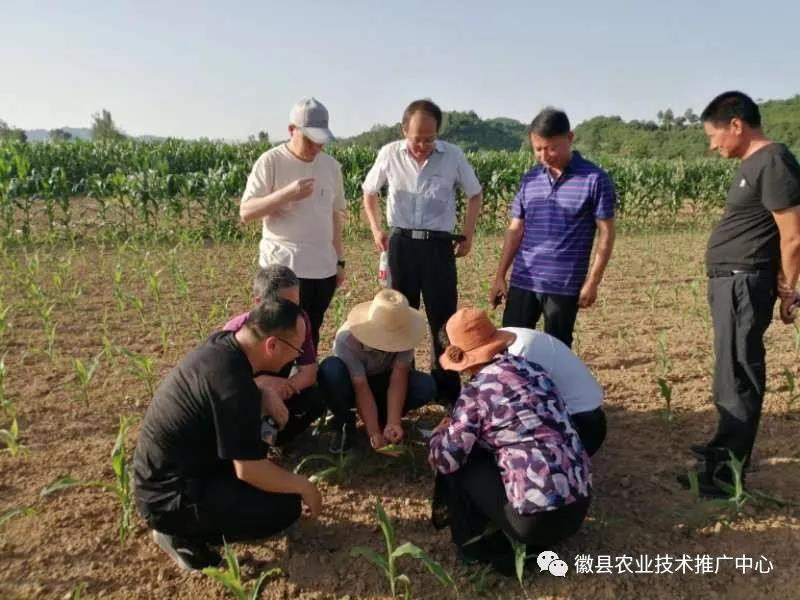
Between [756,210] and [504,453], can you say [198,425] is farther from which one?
[756,210]

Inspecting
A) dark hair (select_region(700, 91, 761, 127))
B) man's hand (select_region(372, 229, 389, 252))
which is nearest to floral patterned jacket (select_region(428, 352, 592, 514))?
dark hair (select_region(700, 91, 761, 127))

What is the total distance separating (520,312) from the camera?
3.19m

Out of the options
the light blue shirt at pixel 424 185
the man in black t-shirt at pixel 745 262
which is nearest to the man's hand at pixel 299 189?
the light blue shirt at pixel 424 185

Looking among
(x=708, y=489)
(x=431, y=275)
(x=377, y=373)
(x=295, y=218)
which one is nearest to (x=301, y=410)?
(x=377, y=373)

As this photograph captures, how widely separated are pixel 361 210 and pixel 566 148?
26.2ft

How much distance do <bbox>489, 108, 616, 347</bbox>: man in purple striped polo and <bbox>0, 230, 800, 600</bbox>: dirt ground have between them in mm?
793

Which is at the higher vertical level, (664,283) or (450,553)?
(664,283)

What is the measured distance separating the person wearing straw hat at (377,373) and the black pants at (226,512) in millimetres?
631

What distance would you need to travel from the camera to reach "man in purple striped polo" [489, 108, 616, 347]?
283cm

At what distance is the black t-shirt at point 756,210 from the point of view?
2.26 meters

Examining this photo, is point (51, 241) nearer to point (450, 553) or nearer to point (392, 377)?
point (392, 377)

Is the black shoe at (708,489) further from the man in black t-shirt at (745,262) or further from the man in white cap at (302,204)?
the man in white cap at (302,204)

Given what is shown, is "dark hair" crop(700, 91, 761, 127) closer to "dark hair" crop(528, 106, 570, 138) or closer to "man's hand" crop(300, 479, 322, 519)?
"dark hair" crop(528, 106, 570, 138)

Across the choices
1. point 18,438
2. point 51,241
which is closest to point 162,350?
point 18,438
